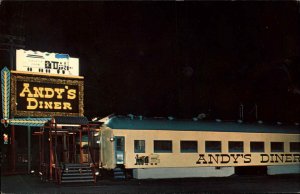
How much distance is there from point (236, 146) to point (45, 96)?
10985mm

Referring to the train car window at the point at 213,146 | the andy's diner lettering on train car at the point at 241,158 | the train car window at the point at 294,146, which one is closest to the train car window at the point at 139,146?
the andy's diner lettering on train car at the point at 241,158

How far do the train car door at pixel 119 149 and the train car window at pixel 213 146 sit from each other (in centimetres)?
499

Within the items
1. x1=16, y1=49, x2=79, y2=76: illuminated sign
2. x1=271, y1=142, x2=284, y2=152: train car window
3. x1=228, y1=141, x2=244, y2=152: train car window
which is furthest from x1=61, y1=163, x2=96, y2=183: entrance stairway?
x1=271, y1=142, x2=284, y2=152: train car window

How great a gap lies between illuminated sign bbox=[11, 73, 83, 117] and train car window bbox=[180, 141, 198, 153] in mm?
5747

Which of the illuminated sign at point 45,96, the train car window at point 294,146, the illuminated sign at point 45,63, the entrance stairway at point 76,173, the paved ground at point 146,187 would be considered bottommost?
the paved ground at point 146,187

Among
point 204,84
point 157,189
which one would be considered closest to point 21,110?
point 157,189

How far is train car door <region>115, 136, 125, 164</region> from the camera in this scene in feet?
72.7

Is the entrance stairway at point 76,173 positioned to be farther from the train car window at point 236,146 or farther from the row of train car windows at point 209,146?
the train car window at point 236,146

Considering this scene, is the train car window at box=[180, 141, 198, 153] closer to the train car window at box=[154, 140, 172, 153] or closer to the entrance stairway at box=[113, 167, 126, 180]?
the train car window at box=[154, 140, 172, 153]

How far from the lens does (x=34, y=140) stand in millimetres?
45406

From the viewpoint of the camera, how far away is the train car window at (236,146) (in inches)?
993

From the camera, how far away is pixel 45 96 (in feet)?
76.5

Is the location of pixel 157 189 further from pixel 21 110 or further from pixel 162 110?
pixel 162 110

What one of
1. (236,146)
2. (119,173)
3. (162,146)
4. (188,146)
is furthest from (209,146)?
(119,173)
